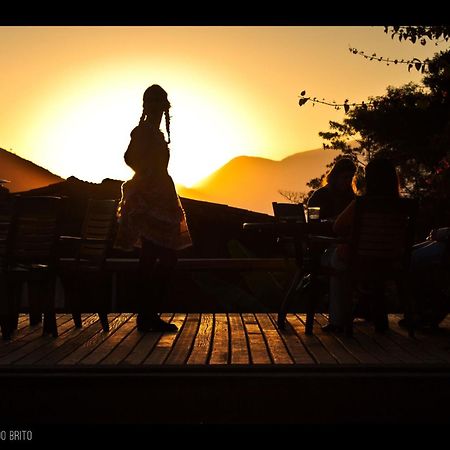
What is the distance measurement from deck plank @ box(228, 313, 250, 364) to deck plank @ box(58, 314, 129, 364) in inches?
36.4

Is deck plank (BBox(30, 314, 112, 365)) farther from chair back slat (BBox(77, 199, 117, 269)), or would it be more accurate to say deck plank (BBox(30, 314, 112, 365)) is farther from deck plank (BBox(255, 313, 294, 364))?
deck plank (BBox(255, 313, 294, 364))

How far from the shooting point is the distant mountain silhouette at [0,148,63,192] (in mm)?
17578

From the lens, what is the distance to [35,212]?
24.4ft

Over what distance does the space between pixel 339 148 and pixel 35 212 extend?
32.9 m

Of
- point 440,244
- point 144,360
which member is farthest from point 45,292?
point 440,244

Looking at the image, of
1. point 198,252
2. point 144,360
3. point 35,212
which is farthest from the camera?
point 198,252

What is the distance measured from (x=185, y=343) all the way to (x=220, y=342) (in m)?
0.26

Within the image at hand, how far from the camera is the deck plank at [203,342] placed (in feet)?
20.3

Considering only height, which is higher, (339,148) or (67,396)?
(339,148)

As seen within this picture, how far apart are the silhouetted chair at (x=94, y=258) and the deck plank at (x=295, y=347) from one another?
1.41m

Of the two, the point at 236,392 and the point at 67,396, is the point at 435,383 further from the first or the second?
the point at 67,396

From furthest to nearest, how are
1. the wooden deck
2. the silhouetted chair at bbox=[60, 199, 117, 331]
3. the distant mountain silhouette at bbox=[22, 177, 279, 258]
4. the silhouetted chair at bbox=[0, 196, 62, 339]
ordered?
the distant mountain silhouette at bbox=[22, 177, 279, 258]
the silhouetted chair at bbox=[60, 199, 117, 331]
the silhouetted chair at bbox=[0, 196, 62, 339]
the wooden deck

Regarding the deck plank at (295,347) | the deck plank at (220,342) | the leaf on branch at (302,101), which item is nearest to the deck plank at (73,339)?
the deck plank at (220,342)

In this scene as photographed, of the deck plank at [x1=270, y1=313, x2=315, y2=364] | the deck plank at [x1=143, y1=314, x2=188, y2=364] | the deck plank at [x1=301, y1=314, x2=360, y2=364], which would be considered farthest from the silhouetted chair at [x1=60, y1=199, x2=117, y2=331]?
the deck plank at [x1=301, y1=314, x2=360, y2=364]
